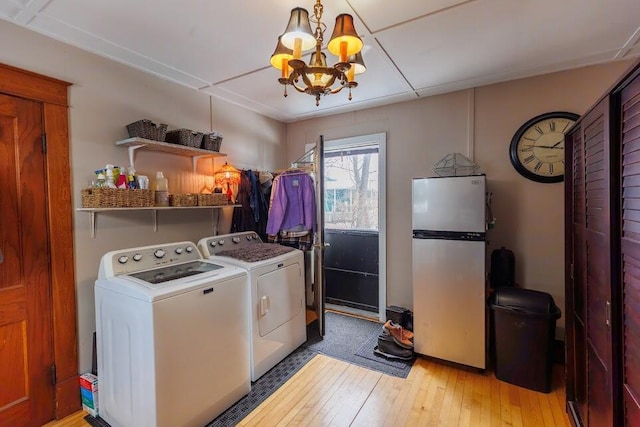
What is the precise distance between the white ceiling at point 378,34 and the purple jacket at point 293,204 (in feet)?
3.14

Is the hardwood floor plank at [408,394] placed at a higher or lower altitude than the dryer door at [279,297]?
lower

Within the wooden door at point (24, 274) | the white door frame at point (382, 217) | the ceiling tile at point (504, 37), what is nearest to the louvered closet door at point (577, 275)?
the ceiling tile at point (504, 37)

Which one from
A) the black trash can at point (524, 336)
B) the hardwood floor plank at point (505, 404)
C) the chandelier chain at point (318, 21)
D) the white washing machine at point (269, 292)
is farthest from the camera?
the white washing machine at point (269, 292)

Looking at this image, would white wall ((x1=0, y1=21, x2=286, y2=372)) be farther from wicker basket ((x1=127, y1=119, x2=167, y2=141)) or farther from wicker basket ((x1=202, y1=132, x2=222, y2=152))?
wicker basket ((x1=202, y1=132, x2=222, y2=152))

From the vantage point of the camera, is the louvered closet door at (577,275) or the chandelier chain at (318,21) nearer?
the chandelier chain at (318,21)

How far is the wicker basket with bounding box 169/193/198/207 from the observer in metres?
2.39

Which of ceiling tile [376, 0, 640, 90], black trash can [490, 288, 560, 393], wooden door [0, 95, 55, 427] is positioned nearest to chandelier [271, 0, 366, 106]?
ceiling tile [376, 0, 640, 90]

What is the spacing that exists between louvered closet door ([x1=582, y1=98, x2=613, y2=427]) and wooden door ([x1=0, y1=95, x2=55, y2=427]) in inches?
118

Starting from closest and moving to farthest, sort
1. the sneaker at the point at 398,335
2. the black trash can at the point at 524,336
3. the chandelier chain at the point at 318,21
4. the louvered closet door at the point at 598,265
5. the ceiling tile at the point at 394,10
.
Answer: the louvered closet door at the point at 598,265
the chandelier chain at the point at 318,21
the ceiling tile at the point at 394,10
the black trash can at the point at 524,336
the sneaker at the point at 398,335

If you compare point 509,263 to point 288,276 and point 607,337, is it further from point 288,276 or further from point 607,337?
point 288,276

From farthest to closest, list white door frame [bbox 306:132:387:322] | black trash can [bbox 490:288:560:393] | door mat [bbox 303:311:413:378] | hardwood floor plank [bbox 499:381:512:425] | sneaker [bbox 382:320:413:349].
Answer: white door frame [bbox 306:132:387:322] → sneaker [bbox 382:320:413:349] → door mat [bbox 303:311:413:378] → black trash can [bbox 490:288:560:393] → hardwood floor plank [bbox 499:381:512:425]

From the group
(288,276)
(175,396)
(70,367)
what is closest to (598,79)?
(288,276)

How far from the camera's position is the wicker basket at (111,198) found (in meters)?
1.94

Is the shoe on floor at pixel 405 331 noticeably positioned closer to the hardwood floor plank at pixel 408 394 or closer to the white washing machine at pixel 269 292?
the hardwood floor plank at pixel 408 394
